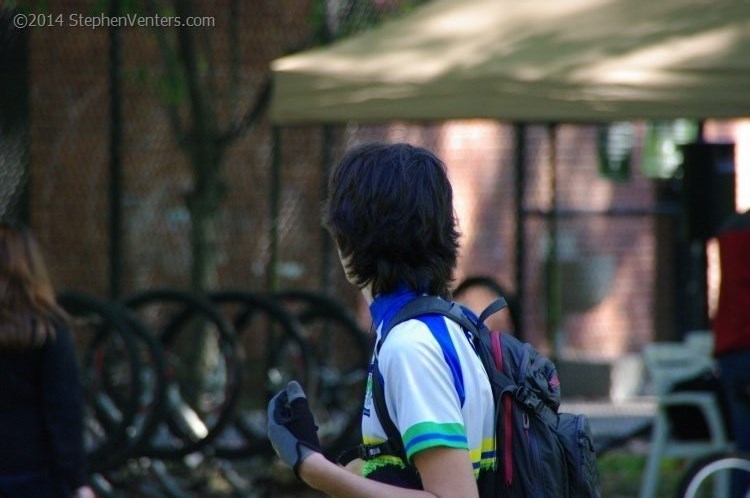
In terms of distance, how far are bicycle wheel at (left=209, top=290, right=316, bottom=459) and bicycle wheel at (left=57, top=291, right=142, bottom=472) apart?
584mm

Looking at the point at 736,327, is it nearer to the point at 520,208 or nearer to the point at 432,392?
the point at 520,208

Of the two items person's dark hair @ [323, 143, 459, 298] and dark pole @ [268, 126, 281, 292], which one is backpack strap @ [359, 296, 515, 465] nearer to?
person's dark hair @ [323, 143, 459, 298]

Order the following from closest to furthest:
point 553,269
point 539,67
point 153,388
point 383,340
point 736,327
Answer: point 383,340 < point 736,327 < point 539,67 < point 153,388 < point 553,269

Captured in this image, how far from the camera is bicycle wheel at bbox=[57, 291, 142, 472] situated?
23.7ft

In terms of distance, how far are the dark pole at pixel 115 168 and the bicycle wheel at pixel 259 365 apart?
68cm

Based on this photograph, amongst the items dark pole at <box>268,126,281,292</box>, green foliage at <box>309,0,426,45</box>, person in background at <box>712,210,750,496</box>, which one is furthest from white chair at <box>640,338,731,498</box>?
green foliage at <box>309,0,426,45</box>

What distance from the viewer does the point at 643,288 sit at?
1065cm

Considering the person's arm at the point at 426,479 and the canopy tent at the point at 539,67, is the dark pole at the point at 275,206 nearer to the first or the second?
the canopy tent at the point at 539,67

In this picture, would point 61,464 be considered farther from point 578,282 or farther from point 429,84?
point 578,282

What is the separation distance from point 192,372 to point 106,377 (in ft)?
2.35

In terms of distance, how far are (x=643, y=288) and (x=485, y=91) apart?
15.9ft

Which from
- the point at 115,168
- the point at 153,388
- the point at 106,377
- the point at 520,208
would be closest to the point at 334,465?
the point at 153,388

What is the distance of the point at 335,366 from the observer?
Result: 28.5 ft

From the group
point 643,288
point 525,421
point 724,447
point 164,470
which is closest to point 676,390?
point 724,447
